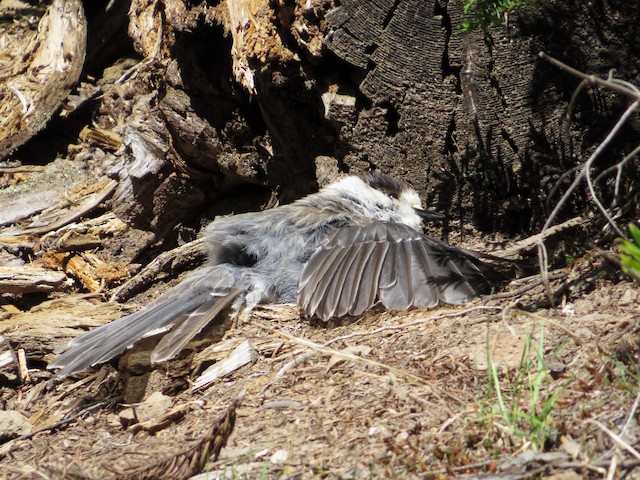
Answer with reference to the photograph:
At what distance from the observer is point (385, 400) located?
2.83 meters

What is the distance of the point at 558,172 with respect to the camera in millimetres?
4004

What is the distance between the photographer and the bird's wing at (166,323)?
3707 millimetres

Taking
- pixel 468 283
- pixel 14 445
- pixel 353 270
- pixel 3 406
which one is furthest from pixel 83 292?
pixel 468 283

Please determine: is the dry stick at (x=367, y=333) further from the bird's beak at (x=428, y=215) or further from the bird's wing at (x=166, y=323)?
the bird's beak at (x=428, y=215)

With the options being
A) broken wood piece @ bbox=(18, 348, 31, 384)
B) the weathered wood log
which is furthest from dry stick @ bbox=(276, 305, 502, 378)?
the weathered wood log

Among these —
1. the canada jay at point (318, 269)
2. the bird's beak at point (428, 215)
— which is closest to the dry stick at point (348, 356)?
the canada jay at point (318, 269)

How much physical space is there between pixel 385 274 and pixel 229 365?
3.18 ft

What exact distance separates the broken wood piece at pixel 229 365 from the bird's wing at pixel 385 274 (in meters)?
0.42

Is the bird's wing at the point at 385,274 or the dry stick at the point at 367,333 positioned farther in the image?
the bird's wing at the point at 385,274

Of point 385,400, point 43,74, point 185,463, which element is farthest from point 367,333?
point 43,74

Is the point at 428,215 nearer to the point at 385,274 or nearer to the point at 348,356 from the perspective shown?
the point at 385,274

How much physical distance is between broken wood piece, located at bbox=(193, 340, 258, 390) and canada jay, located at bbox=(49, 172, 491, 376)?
0.19 metres

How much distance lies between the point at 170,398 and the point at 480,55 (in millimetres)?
2426

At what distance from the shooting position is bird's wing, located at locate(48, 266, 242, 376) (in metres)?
3.71
